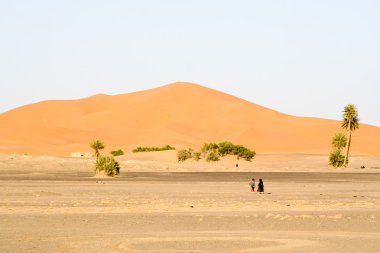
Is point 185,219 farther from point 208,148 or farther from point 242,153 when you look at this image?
point 242,153

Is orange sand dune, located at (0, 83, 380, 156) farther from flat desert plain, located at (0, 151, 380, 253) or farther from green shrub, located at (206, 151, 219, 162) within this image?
flat desert plain, located at (0, 151, 380, 253)

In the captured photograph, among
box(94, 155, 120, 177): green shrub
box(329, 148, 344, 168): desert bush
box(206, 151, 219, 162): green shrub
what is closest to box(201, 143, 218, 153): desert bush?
box(206, 151, 219, 162): green shrub

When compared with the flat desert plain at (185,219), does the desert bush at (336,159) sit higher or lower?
higher

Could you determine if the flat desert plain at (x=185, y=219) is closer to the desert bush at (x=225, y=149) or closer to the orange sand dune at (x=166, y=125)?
the desert bush at (x=225, y=149)

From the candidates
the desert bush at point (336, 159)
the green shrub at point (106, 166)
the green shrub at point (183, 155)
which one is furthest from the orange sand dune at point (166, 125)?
the green shrub at point (106, 166)

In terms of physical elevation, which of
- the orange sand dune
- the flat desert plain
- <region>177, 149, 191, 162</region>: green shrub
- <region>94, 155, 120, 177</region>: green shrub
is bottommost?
the flat desert plain

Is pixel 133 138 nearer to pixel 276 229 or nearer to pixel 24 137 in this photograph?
pixel 24 137

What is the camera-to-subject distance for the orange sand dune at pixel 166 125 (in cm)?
13225

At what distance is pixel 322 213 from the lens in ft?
82.3


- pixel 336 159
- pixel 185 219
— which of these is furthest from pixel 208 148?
pixel 185 219

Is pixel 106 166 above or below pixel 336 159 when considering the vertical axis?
below

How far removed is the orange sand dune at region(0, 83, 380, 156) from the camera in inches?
5207

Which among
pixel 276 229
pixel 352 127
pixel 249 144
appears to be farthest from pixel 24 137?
pixel 276 229

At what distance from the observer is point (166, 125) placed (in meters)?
145
